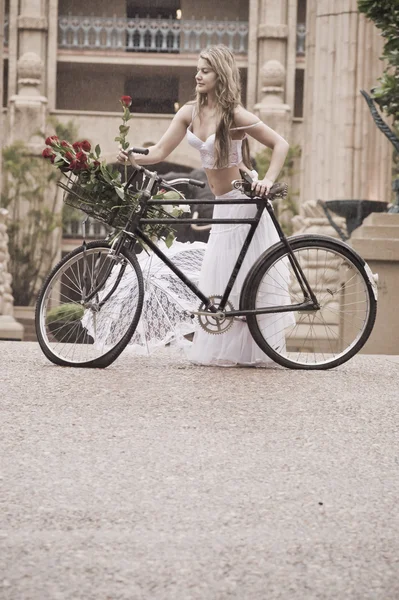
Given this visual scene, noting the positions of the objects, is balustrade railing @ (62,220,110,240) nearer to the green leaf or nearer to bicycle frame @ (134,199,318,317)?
the green leaf

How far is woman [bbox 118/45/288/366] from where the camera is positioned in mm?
5402

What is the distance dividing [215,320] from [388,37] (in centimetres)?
512

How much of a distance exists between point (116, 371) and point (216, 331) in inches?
19.8

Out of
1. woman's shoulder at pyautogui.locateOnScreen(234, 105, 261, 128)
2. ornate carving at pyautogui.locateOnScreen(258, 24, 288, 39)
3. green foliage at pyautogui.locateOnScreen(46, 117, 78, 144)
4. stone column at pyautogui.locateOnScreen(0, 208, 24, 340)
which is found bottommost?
stone column at pyautogui.locateOnScreen(0, 208, 24, 340)

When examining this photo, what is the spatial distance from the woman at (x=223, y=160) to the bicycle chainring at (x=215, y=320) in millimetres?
256

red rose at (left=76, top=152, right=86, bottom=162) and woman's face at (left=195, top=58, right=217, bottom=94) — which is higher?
woman's face at (left=195, top=58, right=217, bottom=94)

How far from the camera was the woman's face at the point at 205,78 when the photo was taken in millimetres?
5398

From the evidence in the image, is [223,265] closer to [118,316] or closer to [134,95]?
[118,316]

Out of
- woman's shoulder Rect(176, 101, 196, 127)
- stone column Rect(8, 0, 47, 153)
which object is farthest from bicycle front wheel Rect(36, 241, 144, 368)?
stone column Rect(8, 0, 47, 153)

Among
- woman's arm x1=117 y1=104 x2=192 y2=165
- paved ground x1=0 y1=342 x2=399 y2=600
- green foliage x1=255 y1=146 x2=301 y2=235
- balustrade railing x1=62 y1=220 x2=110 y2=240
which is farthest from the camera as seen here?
balustrade railing x1=62 y1=220 x2=110 y2=240

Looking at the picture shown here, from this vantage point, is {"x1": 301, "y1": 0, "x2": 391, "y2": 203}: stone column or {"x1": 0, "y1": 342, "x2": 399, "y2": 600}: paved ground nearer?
{"x1": 0, "y1": 342, "x2": 399, "y2": 600}: paved ground

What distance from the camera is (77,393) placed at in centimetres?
450

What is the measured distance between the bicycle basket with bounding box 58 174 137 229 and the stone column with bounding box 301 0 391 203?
445 inches

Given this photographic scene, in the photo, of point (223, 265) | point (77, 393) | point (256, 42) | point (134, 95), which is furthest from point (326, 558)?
point (134, 95)
